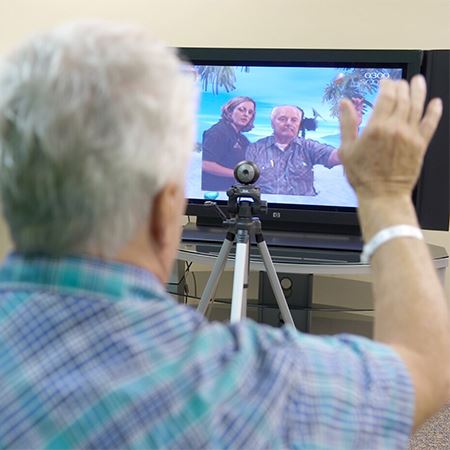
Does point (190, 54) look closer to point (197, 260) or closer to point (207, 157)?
point (207, 157)

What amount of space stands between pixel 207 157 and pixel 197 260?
527mm

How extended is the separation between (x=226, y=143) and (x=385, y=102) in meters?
1.76

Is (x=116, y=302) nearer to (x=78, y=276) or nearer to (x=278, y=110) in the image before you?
(x=78, y=276)

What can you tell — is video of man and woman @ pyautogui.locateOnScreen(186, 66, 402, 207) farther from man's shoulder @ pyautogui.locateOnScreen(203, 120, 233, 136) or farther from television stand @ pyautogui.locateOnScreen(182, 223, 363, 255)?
television stand @ pyautogui.locateOnScreen(182, 223, 363, 255)

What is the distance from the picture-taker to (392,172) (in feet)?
2.54

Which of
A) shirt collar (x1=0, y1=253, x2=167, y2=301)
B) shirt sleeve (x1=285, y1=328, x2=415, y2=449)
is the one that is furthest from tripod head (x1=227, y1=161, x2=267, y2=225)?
shirt collar (x1=0, y1=253, x2=167, y2=301)

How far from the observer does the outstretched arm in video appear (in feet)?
2.25

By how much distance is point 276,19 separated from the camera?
9.58 ft

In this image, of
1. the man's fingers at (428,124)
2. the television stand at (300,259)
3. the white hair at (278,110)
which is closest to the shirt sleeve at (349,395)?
the man's fingers at (428,124)

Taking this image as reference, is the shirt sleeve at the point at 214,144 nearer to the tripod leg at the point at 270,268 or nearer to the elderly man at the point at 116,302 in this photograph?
the tripod leg at the point at 270,268

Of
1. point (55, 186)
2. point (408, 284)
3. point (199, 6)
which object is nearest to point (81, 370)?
point (55, 186)

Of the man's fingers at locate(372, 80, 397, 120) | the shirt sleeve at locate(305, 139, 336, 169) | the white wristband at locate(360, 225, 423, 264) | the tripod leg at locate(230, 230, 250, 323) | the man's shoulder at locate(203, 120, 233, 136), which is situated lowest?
the tripod leg at locate(230, 230, 250, 323)

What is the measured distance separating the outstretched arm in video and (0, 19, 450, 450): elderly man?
108 mm

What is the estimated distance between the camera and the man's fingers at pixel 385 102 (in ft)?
2.44
